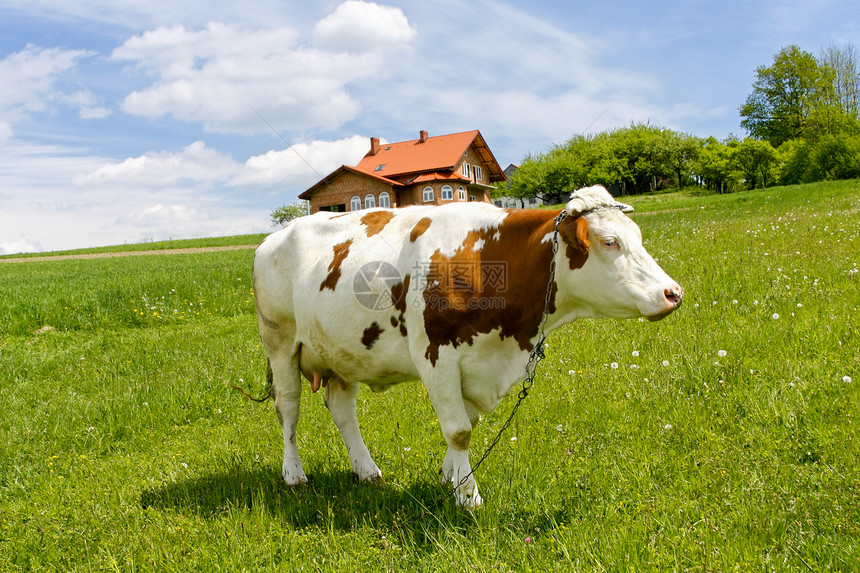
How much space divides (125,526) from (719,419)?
4.69 metres

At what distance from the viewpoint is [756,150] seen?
61.7 m

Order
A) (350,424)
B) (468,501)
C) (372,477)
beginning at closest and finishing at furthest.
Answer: (468,501) < (372,477) < (350,424)

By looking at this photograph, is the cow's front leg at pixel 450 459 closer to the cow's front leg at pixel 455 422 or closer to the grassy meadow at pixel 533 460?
the cow's front leg at pixel 455 422

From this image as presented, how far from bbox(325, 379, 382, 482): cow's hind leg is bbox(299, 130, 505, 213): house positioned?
38.3 metres

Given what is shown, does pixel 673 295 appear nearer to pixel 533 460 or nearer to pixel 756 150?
pixel 533 460

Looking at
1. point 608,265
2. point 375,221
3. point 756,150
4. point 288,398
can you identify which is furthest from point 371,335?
point 756,150

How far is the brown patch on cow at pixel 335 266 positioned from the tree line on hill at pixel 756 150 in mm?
47757

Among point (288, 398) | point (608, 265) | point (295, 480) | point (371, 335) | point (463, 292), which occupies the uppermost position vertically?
point (608, 265)

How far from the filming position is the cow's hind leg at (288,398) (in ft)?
15.8

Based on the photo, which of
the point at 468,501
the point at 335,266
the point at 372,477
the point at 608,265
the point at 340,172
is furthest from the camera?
the point at 340,172

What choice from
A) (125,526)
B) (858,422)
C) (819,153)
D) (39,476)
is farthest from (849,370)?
(819,153)

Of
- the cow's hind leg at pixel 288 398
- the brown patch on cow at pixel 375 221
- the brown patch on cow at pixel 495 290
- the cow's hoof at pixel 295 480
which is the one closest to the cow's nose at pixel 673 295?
the brown patch on cow at pixel 495 290

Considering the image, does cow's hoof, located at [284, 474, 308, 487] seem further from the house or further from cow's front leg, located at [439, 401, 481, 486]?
the house

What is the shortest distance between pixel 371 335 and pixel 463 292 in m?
0.81
